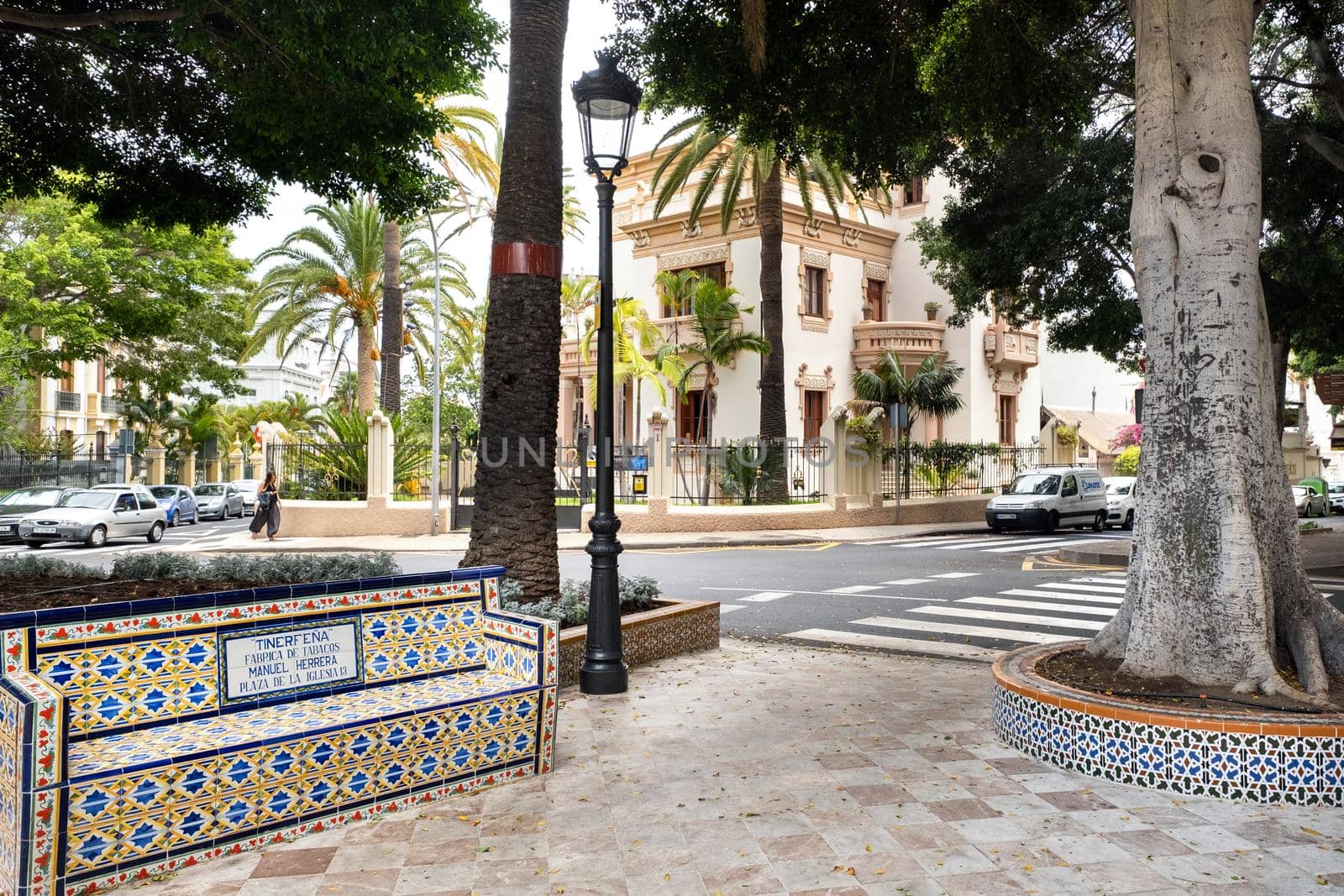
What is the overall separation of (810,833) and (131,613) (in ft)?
9.54

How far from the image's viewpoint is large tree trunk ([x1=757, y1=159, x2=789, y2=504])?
83.1 feet

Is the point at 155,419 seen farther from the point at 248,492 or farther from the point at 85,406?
the point at 248,492

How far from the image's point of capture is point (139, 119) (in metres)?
9.05

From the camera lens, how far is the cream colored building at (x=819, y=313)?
3212cm

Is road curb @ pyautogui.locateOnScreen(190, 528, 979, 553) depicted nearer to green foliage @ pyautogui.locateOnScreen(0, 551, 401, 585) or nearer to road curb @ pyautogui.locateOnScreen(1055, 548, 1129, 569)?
road curb @ pyautogui.locateOnScreen(1055, 548, 1129, 569)

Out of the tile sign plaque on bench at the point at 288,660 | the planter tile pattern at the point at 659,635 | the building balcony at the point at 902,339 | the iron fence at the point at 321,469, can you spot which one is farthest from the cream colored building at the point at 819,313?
the tile sign plaque on bench at the point at 288,660

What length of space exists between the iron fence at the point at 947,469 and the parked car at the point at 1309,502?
398 inches

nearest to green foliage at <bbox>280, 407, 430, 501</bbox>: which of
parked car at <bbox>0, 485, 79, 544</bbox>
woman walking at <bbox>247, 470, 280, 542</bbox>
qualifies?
woman walking at <bbox>247, 470, 280, 542</bbox>

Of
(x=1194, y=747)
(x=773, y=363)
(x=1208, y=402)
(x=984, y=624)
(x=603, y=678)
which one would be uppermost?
(x=773, y=363)

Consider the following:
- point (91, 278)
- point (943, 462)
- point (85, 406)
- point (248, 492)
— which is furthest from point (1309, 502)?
point (85, 406)

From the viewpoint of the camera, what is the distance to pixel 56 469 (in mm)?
36250

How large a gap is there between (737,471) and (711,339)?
6.46 meters

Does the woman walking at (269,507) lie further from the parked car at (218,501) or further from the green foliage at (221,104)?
the parked car at (218,501)

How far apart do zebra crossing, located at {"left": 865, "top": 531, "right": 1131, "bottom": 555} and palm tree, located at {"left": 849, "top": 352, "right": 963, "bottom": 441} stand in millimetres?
6480
